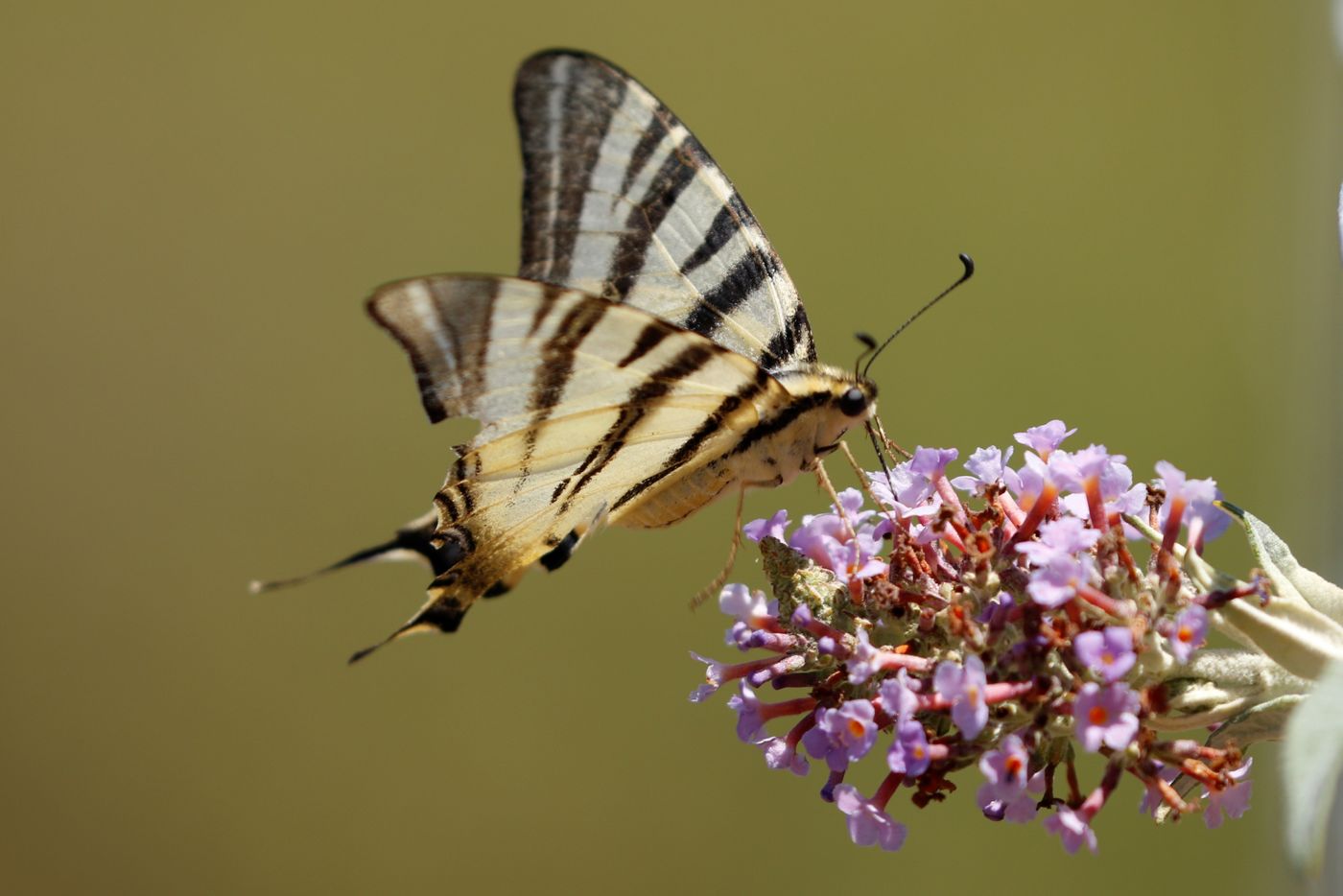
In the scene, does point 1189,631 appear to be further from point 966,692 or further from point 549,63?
point 549,63

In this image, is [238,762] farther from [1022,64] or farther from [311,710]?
[1022,64]

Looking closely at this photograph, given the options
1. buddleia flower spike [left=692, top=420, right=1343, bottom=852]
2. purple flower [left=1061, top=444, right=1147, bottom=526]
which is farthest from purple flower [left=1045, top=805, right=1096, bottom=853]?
purple flower [left=1061, top=444, right=1147, bottom=526]

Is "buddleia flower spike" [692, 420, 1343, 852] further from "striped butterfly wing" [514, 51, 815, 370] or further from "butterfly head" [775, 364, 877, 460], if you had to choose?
"striped butterfly wing" [514, 51, 815, 370]

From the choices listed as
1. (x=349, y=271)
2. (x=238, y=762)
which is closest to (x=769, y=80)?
(x=349, y=271)

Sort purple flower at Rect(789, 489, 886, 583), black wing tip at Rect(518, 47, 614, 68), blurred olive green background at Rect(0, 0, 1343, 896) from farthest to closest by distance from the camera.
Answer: blurred olive green background at Rect(0, 0, 1343, 896) → black wing tip at Rect(518, 47, 614, 68) → purple flower at Rect(789, 489, 886, 583)

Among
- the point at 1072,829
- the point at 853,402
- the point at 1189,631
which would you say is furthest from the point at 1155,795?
the point at 853,402
